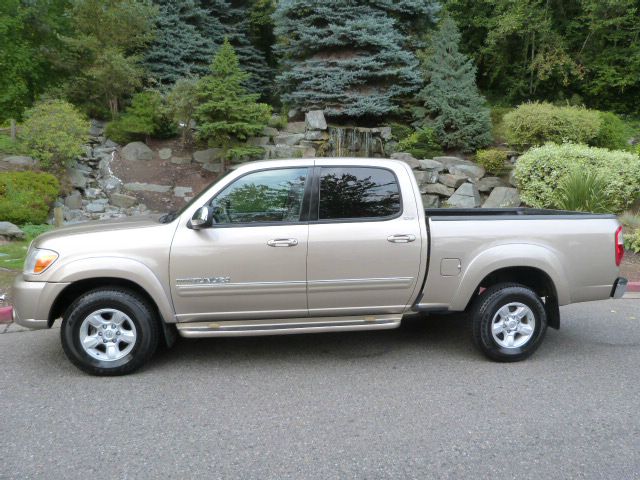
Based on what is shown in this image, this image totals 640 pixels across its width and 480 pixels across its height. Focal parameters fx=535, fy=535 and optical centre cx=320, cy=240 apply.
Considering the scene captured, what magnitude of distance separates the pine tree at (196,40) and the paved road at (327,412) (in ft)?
43.2

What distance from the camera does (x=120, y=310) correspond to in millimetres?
4582

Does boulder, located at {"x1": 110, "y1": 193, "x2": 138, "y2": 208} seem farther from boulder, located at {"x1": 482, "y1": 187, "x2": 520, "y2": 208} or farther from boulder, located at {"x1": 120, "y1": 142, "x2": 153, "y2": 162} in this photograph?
boulder, located at {"x1": 482, "y1": 187, "x2": 520, "y2": 208}

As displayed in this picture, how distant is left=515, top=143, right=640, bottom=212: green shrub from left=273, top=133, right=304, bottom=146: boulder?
245 inches

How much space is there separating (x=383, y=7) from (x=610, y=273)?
42.8 ft

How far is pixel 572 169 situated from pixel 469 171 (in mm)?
3222

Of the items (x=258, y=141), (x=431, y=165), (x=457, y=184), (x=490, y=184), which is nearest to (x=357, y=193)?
(x=457, y=184)

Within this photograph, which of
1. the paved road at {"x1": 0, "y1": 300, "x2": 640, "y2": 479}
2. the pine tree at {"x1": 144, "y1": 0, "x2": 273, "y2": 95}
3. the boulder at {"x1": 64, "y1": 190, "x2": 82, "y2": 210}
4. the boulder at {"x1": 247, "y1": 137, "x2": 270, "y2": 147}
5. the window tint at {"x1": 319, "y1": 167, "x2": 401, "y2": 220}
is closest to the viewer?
the paved road at {"x1": 0, "y1": 300, "x2": 640, "y2": 479}

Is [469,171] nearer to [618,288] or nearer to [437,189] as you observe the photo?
[437,189]

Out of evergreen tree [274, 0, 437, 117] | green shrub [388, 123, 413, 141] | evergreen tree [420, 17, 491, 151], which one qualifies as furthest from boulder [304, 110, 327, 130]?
evergreen tree [420, 17, 491, 151]

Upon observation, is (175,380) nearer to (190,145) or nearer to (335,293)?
(335,293)

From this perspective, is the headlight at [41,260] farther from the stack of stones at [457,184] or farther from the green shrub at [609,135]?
the green shrub at [609,135]

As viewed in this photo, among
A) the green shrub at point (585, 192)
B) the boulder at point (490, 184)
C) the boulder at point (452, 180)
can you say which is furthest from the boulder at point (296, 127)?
the green shrub at point (585, 192)

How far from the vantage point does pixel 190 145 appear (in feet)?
52.2

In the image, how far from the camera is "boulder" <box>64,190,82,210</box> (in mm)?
12680
